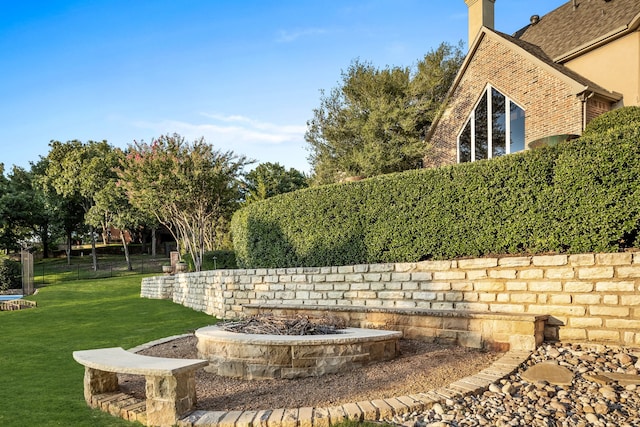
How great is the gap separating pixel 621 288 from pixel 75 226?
41185 mm

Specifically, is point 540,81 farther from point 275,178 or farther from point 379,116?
point 275,178

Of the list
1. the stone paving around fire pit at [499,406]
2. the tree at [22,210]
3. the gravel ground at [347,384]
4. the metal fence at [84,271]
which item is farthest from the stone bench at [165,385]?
the tree at [22,210]

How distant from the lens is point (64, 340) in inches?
328

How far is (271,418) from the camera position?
3533 mm

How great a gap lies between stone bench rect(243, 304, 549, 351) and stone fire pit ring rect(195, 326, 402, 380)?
4.22 ft

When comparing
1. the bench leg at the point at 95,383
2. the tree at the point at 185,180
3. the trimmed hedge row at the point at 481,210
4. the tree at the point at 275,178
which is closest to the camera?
the bench leg at the point at 95,383

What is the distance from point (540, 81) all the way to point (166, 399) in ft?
41.9

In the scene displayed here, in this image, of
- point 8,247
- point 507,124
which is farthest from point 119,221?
point 507,124

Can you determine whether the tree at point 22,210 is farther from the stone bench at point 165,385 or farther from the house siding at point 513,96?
the stone bench at point 165,385

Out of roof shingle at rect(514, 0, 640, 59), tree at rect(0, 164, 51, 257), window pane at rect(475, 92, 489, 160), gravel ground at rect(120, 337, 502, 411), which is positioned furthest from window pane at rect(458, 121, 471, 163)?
tree at rect(0, 164, 51, 257)

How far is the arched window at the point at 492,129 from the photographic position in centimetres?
1264

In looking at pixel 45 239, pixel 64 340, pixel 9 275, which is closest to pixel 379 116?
pixel 64 340

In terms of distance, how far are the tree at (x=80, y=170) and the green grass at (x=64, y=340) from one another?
1504cm

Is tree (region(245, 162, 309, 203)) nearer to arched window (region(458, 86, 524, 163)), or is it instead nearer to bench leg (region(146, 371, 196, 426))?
arched window (region(458, 86, 524, 163))
